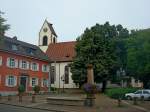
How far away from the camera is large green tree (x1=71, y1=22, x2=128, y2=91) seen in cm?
A: 5462

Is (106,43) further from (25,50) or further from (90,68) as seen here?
(90,68)

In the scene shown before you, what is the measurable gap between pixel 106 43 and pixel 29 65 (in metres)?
14.8

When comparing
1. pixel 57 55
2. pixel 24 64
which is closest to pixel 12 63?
pixel 24 64

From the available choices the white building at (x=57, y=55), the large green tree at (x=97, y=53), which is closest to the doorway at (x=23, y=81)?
the large green tree at (x=97, y=53)

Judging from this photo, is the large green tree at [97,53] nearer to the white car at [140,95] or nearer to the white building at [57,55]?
the white building at [57,55]

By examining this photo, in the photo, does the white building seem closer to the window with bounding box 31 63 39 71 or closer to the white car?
the window with bounding box 31 63 39 71

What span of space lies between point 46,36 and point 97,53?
27.1 metres

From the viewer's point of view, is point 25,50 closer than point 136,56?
No

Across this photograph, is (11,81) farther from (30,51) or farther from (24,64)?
(30,51)

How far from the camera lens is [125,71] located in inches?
2250

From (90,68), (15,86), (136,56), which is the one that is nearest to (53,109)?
(90,68)

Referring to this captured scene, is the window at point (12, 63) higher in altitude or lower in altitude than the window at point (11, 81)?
higher

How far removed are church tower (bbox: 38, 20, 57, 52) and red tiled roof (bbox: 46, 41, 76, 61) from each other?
105 inches

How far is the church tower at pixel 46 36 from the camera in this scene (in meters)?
79.3
